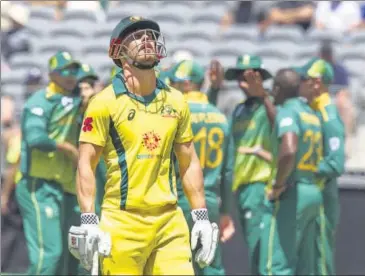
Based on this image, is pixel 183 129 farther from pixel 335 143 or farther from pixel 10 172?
pixel 10 172

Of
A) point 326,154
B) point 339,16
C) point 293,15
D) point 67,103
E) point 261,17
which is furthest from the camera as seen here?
point 261,17

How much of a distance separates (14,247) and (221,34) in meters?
5.72

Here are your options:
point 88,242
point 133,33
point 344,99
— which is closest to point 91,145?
point 88,242

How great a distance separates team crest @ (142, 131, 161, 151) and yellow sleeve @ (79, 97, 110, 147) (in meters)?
0.21

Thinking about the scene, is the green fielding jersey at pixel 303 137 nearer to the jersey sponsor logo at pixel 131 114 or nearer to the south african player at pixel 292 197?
the south african player at pixel 292 197

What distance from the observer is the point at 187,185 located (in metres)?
6.58

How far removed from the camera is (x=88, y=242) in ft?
20.0

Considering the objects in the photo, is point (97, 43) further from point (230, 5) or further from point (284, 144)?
point (284, 144)

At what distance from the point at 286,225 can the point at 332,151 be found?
70cm

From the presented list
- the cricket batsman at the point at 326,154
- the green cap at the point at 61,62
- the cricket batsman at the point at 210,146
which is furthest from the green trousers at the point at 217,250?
the green cap at the point at 61,62

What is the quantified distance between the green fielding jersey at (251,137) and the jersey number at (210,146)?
71cm

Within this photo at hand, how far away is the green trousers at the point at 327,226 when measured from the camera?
9.85 m

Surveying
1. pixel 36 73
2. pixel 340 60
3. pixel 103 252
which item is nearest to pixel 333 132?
pixel 103 252

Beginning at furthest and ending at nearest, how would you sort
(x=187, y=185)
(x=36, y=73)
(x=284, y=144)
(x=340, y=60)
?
(x=340, y=60), (x=36, y=73), (x=284, y=144), (x=187, y=185)
